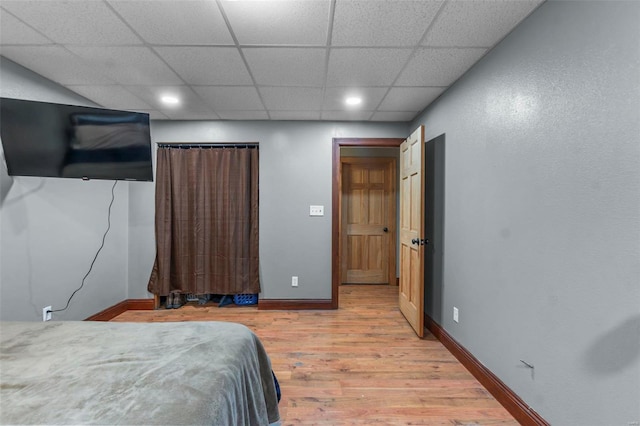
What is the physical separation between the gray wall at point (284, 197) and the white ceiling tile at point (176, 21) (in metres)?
1.59

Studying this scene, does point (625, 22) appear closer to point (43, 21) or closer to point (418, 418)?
point (418, 418)

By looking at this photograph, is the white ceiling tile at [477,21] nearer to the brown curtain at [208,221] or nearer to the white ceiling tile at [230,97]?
the white ceiling tile at [230,97]

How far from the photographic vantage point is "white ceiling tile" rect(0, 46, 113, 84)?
1.82 metres

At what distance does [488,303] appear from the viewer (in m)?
1.85

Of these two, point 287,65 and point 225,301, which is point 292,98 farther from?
point 225,301

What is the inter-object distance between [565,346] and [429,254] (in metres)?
1.53

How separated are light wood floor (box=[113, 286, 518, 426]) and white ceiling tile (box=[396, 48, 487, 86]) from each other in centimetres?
235

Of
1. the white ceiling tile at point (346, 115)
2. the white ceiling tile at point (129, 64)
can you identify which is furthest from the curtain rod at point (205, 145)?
the white ceiling tile at point (129, 64)

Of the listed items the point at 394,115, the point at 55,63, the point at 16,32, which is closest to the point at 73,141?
the point at 55,63

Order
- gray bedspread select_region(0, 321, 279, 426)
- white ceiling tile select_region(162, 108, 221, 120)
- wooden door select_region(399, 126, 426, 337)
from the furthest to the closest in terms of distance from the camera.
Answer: white ceiling tile select_region(162, 108, 221, 120), wooden door select_region(399, 126, 426, 337), gray bedspread select_region(0, 321, 279, 426)

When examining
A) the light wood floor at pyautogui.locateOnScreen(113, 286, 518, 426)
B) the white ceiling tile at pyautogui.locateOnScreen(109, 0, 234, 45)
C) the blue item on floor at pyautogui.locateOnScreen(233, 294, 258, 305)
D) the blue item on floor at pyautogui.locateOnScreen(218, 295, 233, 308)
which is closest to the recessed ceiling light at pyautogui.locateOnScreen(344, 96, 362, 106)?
the white ceiling tile at pyautogui.locateOnScreen(109, 0, 234, 45)

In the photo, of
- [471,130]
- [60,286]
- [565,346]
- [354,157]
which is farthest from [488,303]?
[60,286]

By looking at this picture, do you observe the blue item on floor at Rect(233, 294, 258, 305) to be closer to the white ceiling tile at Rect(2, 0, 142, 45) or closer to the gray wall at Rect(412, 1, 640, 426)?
the gray wall at Rect(412, 1, 640, 426)

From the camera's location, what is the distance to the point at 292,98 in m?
2.61
